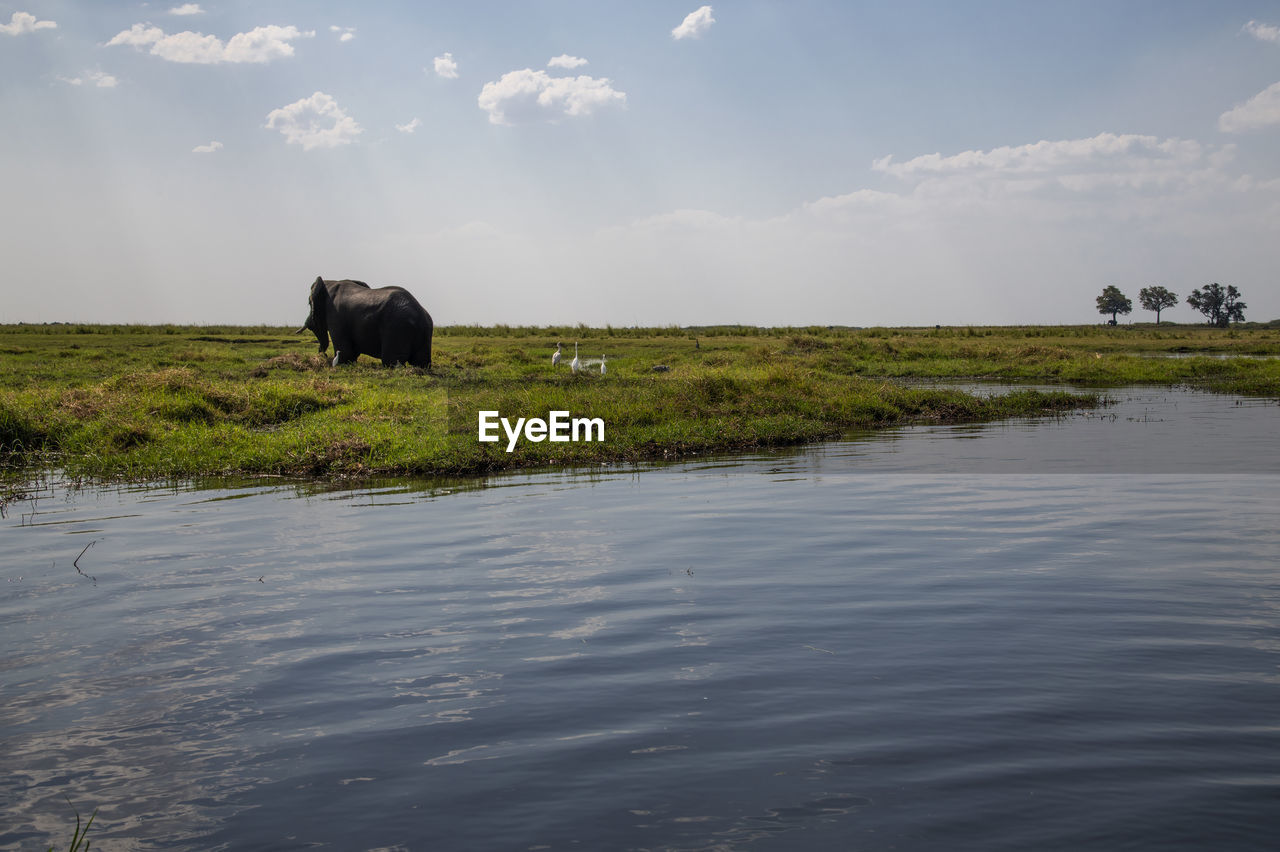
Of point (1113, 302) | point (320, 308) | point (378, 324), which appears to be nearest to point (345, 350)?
point (378, 324)

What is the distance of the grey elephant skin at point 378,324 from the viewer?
86.3 feet

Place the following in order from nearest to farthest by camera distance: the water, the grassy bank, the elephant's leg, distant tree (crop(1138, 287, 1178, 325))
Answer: the water
the grassy bank
the elephant's leg
distant tree (crop(1138, 287, 1178, 325))

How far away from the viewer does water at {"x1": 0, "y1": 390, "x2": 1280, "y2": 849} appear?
3961 millimetres

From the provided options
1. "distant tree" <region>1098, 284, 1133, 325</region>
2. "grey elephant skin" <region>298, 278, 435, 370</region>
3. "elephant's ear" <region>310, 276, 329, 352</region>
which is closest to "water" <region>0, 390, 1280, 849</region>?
"grey elephant skin" <region>298, 278, 435, 370</region>

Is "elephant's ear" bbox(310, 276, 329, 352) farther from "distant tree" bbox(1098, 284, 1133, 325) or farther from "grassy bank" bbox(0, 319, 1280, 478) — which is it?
"distant tree" bbox(1098, 284, 1133, 325)

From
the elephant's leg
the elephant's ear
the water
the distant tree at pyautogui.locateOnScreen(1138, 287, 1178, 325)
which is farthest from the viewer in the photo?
the distant tree at pyautogui.locateOnScreen(1138, 287, 1178, 325)

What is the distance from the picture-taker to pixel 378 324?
1045 inches

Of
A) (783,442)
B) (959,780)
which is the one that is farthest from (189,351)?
(959,780)

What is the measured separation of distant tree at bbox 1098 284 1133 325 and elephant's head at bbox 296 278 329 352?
334 ft

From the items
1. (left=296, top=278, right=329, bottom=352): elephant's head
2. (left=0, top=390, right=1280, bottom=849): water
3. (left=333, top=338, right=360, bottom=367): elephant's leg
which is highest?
(left=296, top=278, right=329, bottom=352): elephant's head

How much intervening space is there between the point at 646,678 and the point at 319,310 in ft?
85.0

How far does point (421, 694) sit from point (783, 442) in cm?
1261

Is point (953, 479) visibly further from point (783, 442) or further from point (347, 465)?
point (347, 465)

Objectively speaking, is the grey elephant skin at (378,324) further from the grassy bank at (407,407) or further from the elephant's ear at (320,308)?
the grassy bank at (407,407)
